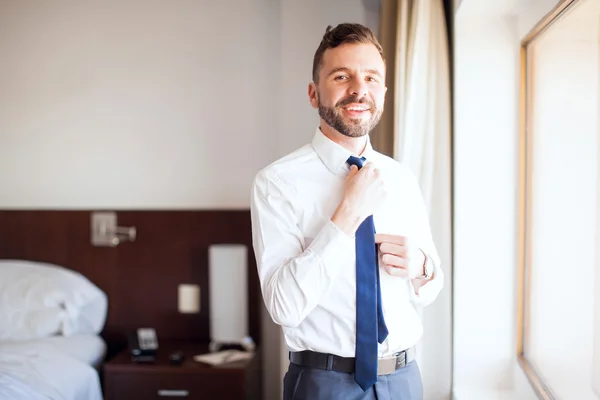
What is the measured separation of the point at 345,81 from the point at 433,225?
32.9 inches

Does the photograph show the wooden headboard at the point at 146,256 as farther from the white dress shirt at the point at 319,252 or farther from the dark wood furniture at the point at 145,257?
the white dress shirt at the point at 319,252

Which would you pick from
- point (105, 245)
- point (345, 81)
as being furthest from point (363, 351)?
point (105, 245)

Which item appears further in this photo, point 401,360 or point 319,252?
point 401,360

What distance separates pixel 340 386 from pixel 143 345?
1579 millimetres

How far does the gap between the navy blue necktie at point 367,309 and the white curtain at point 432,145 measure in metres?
0.67

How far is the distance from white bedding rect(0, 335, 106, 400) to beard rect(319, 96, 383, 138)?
1498mm

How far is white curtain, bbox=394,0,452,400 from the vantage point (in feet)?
6.58

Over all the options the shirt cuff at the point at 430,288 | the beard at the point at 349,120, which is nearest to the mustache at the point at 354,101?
the beard at the point at 349,120

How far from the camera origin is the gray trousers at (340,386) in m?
1.34

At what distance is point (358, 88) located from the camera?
4.52 feet

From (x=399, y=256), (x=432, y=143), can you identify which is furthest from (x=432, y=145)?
(x=399, y=256)

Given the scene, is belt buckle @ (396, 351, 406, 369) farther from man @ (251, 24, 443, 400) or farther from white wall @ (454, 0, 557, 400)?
white wall @ (454, 0, 557, 400)

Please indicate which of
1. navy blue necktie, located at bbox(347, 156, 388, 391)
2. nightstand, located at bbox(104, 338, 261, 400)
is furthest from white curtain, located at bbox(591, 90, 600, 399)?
nightstand, located at bbox(104, 338, 261, 400)

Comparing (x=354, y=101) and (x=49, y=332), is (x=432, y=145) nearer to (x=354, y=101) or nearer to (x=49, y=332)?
(x=354, y=101)
